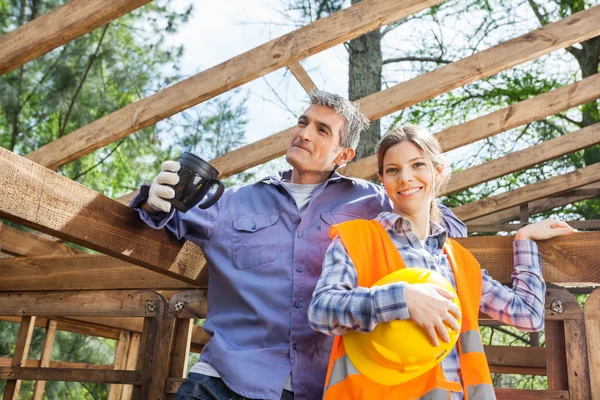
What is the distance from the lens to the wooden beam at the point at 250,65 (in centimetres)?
330

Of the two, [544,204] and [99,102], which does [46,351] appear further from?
[544,204]

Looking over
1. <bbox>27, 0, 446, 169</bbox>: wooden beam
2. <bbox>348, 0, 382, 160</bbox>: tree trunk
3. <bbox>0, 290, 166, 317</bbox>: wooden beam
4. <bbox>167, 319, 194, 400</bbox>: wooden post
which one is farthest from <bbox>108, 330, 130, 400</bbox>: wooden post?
<bbox>167, 319, 194, 400</bbox>: wooden post

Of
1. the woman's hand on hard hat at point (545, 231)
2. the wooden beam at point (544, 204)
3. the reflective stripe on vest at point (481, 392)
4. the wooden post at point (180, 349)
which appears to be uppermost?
the wooden beam at point (544, 204)

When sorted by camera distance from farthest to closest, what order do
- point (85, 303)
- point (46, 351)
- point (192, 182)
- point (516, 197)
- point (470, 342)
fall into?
point (516, 197), point (46, 351), point (85, 303), point (192, 182), point (470, 342)

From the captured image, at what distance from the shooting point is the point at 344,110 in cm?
209

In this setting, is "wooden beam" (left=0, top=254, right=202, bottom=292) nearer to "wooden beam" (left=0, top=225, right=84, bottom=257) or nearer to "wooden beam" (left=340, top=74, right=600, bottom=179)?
"wooden beam" (left=0, top=225, right=84, bottom=257)

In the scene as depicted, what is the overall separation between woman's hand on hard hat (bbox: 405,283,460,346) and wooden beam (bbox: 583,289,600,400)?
2.43ft

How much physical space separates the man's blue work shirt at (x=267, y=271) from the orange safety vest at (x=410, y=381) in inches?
11.4

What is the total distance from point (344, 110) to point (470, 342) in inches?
35.1

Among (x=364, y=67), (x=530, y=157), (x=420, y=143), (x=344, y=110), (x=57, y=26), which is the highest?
(x=364, y=67)

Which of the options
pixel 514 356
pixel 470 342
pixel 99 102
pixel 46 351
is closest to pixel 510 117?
pixel 514 356

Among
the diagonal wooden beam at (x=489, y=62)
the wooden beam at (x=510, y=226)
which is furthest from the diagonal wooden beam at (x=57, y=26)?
the wooden beam at (x=510, y=226)

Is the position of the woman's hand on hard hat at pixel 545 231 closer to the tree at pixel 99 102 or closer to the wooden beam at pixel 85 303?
the wooden beam at pixel 85 303

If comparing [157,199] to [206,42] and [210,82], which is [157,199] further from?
[206,42]
